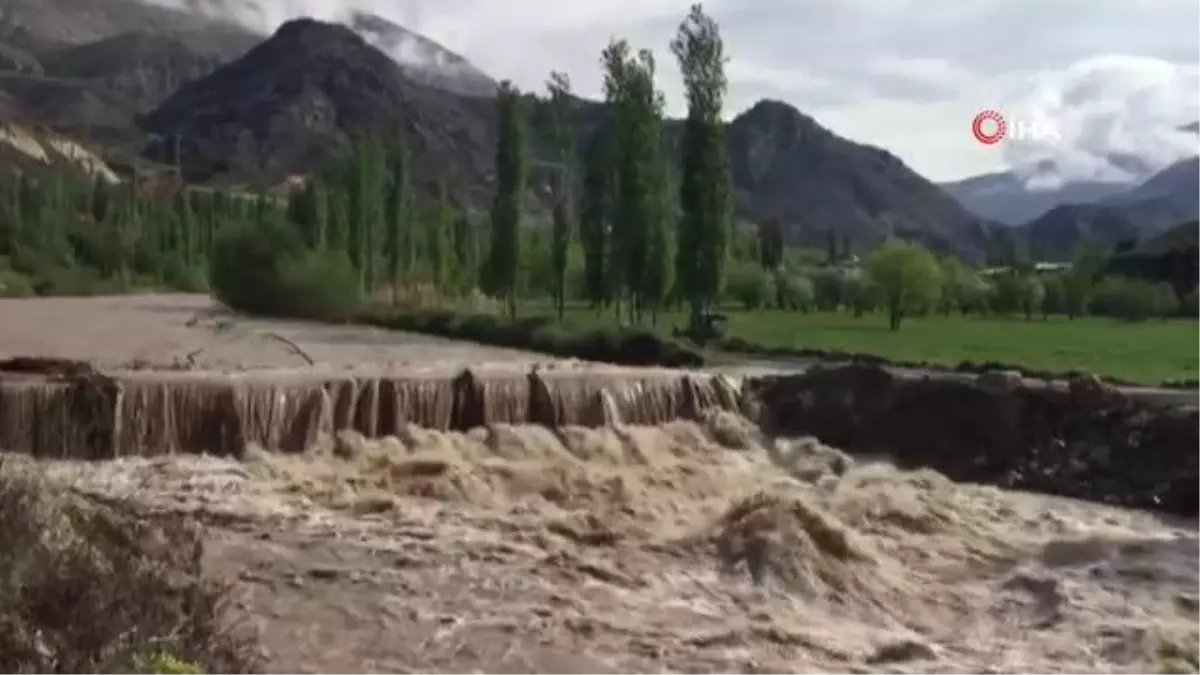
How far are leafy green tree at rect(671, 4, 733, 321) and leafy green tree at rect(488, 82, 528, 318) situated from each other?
34.1ft

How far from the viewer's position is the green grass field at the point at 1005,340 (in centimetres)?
2920

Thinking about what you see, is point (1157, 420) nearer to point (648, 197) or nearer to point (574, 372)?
point (574, 372)

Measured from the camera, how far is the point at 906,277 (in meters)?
54.9

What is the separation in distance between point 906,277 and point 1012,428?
114ft

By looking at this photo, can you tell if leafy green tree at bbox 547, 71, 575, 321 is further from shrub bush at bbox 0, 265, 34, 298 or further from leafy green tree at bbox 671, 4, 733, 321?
shrub bush at bbox 0, 265, 34, 298

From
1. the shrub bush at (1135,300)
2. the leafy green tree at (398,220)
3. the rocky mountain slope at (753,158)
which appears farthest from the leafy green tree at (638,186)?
the rocky mountain slope at (753,158)

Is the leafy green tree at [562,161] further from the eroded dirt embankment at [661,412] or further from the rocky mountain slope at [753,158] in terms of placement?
the rocky mountain slope at [753,158]

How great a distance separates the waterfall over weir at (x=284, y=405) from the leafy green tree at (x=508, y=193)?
26.5 metres

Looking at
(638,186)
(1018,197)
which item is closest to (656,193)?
(638,186)

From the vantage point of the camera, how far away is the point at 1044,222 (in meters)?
156

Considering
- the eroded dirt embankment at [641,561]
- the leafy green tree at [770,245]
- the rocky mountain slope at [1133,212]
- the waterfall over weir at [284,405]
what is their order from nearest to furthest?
the eroded dirt embankment at [641,561] → the waterfall over weir at [284,405] → the leafy green tree at [770,245] → the rocky mountain slope at [1133,212]

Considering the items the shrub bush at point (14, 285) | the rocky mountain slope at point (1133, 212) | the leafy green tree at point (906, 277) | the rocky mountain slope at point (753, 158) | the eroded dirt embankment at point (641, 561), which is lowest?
→ the eroded dirt embankment at point (641, 561)

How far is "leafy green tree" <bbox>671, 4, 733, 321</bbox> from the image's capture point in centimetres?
3666

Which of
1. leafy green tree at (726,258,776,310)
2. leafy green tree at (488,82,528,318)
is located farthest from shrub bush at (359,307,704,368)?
leafy green tree at (726,258,776,310)
